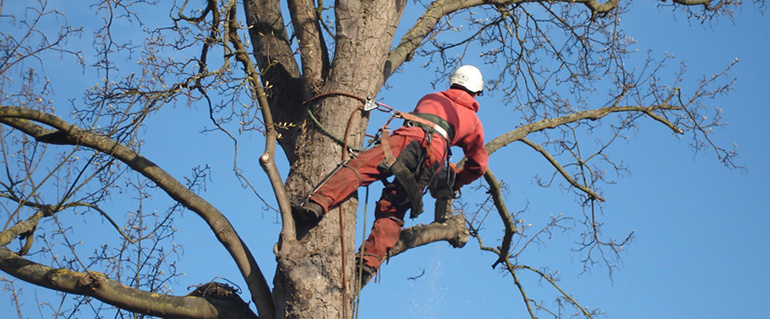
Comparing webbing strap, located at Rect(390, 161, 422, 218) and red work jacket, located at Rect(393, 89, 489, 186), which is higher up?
red work jacket, located at Rect(393, 89, 489, 186)

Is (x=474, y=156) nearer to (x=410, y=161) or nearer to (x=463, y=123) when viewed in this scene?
(x=463, y=123)

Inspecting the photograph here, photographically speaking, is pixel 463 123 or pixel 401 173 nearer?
pixel 401 173

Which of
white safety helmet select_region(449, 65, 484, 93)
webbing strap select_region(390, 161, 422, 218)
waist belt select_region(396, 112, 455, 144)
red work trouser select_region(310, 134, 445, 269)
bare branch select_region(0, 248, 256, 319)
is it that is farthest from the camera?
white safety helmet select_region(449, 65, 484, 93)

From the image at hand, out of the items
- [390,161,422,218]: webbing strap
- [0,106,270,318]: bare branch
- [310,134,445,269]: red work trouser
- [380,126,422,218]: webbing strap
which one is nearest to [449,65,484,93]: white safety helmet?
[310,134,445,269]: red work trouser

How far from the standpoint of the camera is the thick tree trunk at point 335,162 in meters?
5.06

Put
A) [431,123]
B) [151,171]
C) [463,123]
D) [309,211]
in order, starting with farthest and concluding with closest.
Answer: [463,123] → [431,123] → [309,211] → [151,171]

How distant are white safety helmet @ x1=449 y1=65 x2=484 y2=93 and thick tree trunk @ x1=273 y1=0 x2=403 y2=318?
0.68 m

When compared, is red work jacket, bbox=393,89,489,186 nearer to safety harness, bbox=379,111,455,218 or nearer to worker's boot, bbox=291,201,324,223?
safety harness, bbox=379,111,455,218

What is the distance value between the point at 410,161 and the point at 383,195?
1.05 feet

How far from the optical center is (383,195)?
5902 mm

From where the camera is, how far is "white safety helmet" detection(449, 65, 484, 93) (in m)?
6.48

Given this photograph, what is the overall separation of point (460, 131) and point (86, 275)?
273 centimetres

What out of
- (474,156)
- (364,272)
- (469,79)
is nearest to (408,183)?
(364,272)

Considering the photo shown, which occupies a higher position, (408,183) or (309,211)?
(408,183)
